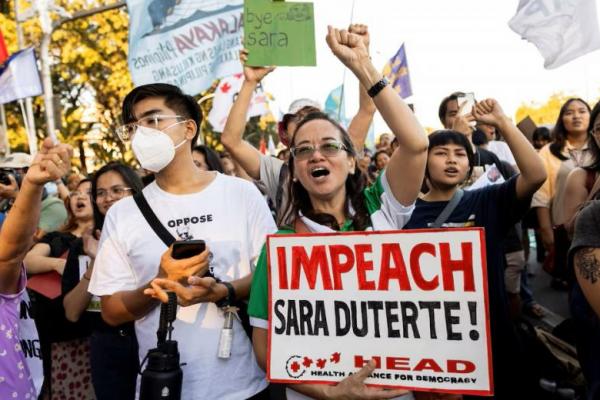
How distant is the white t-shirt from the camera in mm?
2252

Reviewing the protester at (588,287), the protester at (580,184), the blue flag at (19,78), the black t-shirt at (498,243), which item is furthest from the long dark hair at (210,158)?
the blue flag at (19,78)

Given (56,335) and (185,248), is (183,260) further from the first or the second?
(56,335)

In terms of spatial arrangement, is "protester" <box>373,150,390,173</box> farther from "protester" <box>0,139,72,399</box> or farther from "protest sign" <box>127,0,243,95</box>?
"protester" <box>0,139,72,399</box>

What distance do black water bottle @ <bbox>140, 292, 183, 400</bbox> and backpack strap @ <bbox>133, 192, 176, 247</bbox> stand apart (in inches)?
12.2

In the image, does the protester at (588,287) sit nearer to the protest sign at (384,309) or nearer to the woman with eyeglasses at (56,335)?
the protest sign at (384,309)

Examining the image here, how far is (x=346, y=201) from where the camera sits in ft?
7.69

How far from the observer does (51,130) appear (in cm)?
1467

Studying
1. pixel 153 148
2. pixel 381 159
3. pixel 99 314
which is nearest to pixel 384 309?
pixel 153 148

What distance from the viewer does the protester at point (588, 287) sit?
6.39 ft

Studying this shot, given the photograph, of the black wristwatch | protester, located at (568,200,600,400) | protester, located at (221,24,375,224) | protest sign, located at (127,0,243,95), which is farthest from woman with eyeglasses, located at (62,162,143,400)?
protest sign, located at (127,0,243,95)

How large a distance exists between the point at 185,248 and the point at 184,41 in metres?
4.35

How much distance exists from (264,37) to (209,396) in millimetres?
2413

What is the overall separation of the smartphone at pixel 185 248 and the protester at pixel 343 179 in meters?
0.24

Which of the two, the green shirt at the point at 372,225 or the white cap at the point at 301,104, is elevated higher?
the white cap at the point at 301,104
